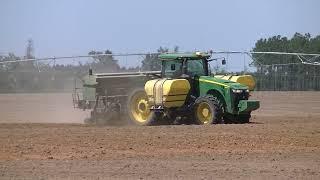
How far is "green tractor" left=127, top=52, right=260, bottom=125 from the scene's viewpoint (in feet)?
73.6

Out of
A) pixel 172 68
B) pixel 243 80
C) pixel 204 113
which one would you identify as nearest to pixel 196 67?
pixel 172 68

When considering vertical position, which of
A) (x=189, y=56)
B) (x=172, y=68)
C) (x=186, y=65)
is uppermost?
(x=189, y=56)

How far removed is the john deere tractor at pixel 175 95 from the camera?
22.5 metres

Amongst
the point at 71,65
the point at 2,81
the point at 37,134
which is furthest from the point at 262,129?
the point at 2,81

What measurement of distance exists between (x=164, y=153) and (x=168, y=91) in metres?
8.05

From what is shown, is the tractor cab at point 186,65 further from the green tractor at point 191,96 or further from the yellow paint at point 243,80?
the yellow paint at point 243,80

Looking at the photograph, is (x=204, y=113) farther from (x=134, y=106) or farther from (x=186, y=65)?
(x=134, y=106)

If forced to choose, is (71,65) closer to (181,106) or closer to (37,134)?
(181,106)

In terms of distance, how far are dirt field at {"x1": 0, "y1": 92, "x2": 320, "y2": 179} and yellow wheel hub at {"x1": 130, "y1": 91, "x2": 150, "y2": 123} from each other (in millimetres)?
4034

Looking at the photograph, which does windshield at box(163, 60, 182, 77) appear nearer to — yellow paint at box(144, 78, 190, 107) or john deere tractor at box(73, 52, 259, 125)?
john deere tractor at box(73, 52, 259, 125)

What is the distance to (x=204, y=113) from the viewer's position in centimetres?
2275

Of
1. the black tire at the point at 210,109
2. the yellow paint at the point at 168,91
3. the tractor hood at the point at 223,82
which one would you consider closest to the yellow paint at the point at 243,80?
the tractor hood at the point at 223,82

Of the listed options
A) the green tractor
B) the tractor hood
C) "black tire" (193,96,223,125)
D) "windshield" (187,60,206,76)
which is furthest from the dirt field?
"windshield" (187,60,206,76)

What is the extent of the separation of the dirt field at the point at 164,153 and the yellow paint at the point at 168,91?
2.73 meters
